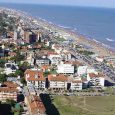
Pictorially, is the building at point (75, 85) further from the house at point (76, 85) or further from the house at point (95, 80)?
the house at point (95, 80)

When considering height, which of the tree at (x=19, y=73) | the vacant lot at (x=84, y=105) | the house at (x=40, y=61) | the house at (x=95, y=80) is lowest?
the vacant lot at (x=84, y=105)

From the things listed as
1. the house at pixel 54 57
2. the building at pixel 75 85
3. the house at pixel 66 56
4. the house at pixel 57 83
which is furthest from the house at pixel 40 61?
the building at pixel 75 85

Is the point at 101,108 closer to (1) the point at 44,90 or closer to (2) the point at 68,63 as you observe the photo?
(1) the point at 44,90

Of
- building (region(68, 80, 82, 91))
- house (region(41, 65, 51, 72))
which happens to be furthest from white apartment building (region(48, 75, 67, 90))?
house (region(41, 65, 51, 72))

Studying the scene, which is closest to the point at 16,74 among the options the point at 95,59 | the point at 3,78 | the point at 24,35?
the point at 3,78

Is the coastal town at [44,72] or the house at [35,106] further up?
the coastal town at [44,72]

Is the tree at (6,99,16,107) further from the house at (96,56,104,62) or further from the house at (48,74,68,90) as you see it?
the house at (96,56,104,62)

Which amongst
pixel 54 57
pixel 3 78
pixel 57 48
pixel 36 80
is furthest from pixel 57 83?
pixel 57 48

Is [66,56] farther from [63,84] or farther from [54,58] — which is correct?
[63,84]
